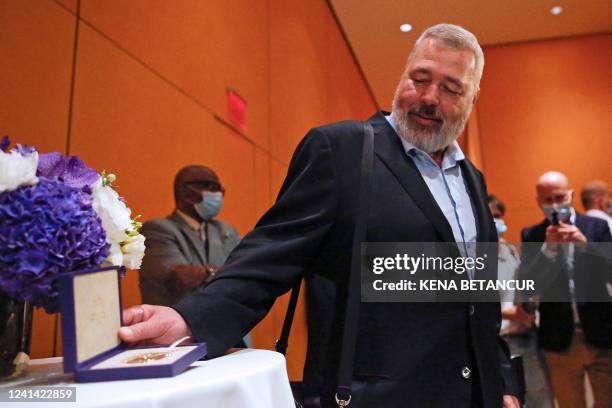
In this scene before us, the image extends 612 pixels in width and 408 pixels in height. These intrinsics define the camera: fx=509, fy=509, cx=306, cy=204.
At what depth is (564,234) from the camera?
2738mm

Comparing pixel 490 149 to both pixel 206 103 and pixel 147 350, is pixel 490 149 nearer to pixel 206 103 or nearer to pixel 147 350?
pixel 206 103

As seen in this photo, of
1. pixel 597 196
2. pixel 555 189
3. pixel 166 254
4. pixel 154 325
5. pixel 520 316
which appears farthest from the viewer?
pixel 597 196

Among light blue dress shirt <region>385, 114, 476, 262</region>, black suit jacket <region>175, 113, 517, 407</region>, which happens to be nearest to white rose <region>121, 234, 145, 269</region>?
black suit jacket <region>175, 113, 517, 407</region>

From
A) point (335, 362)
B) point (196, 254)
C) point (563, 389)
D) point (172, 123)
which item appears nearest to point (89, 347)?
point (335, 362)

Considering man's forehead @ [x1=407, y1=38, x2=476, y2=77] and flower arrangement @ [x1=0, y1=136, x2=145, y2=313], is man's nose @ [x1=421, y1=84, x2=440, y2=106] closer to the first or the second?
man's forehead @ [x1=407, y1=38, x2=476, y2=77]

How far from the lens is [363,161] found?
4.25 feet

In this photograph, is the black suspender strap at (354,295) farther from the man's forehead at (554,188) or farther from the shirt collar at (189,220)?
the man's forehead at (554,188)

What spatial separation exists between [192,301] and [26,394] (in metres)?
0.36

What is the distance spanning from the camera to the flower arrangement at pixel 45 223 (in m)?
0.70

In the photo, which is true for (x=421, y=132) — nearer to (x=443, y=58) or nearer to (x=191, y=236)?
(x=443, y=58)

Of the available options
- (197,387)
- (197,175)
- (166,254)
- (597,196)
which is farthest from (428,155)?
(597,196)

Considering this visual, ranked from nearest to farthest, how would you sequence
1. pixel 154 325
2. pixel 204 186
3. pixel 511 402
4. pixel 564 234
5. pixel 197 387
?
1. pixel 197 387
2. pixel 154 325
3. pixel 511 402
4. pixel 204 186
5. pixel 564 234

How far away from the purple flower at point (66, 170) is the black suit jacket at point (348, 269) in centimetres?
39

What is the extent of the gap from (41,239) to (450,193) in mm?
1065
